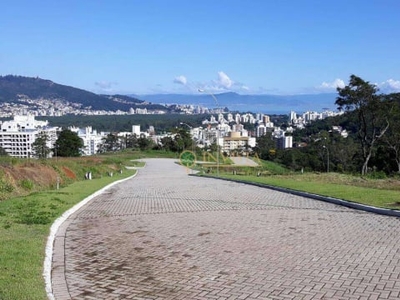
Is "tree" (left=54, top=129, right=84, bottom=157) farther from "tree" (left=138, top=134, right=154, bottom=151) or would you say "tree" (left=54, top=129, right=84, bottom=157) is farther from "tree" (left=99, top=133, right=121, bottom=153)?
"tree" (left=99, top=133, right=121, bottom=153)

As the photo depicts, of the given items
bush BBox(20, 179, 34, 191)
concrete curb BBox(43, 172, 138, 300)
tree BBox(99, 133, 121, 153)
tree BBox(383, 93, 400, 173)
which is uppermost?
A: tree BBox(383, 93, 400, 173)

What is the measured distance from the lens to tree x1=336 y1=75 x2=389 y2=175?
36.2m

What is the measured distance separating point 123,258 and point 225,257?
1.59m

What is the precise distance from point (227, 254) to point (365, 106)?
32.2 m

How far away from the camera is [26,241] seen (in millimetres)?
7867

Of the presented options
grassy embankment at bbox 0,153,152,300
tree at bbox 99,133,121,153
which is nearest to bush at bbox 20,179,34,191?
grassy embankment at bbox 0,153,152,300

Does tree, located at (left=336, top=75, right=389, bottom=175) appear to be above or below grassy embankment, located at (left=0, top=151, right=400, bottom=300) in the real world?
above

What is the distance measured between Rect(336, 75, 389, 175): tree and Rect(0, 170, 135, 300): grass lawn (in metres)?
27.8

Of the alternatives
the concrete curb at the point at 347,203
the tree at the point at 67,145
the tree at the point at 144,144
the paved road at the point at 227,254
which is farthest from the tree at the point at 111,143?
the paved road at the point at 227,254

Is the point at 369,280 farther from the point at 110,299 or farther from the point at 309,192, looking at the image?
the point at 309,192

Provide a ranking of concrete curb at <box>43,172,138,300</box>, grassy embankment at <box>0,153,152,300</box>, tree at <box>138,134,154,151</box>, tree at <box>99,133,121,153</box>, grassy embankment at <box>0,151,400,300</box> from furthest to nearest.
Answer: tree at <box>99,133,121,153</box>, tree at <box>138,134,154,151</box>, concrete curb at <box>43,172,138,300</box>, grassy embankment at <box>0,151,400,300</box>, grassy embankment at <box>0,153,152,300</box>

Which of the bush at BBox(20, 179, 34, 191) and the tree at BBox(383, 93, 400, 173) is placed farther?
the tree at BBox(383, 93, 400, 173)

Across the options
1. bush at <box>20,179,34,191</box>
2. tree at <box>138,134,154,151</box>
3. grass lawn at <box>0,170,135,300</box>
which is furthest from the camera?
tree at <box>138,134,154,151</box>

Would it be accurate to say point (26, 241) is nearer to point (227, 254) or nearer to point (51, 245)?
point (51, 245)
